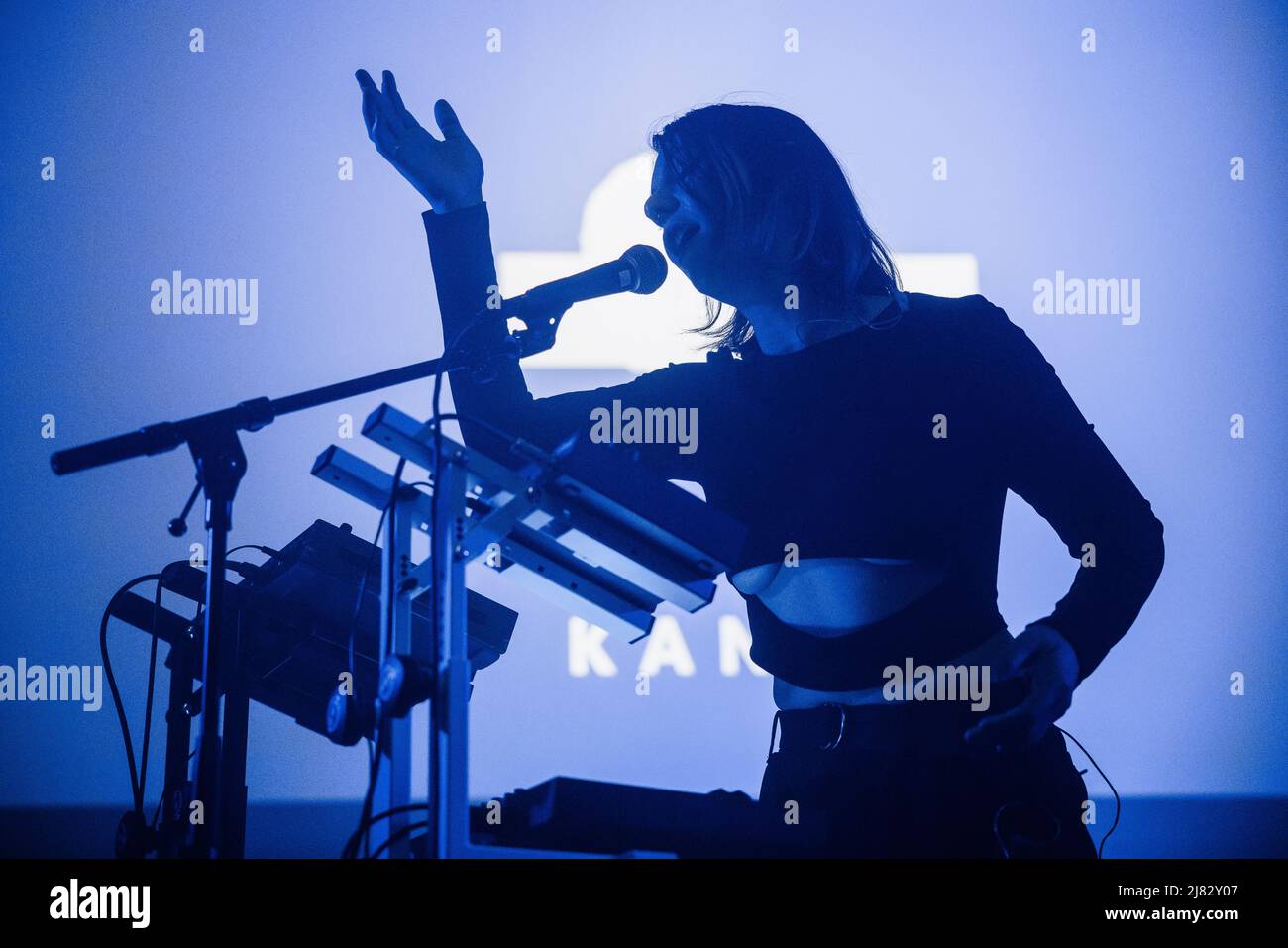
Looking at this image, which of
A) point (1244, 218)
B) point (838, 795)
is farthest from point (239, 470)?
point (1244, 218)

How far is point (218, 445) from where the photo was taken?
1.41m

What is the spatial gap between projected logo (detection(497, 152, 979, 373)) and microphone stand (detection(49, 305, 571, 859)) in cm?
106

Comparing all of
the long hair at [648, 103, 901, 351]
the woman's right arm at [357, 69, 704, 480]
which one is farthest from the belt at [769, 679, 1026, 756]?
the long hair at [648, 103, 901, 351]

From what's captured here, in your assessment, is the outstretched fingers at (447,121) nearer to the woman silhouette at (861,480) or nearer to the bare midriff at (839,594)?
Answer: the woman silhouette at (861,480)

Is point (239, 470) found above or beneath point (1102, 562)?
above

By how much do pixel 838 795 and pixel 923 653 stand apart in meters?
0.21

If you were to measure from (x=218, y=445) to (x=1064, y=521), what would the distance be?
3.55ft

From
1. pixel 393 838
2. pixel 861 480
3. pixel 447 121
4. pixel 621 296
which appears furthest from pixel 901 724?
pixel 621 296

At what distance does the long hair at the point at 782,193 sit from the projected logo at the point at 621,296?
617 millimetres

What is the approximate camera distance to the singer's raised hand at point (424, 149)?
5.16 feet

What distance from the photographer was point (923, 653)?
1479 mm

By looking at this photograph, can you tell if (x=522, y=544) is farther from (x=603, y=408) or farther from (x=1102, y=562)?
(x=1102, y=562)

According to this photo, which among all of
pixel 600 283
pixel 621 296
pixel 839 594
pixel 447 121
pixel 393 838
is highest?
pixel 447 121

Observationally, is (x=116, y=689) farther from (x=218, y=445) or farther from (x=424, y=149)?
(x=424, y=149)
